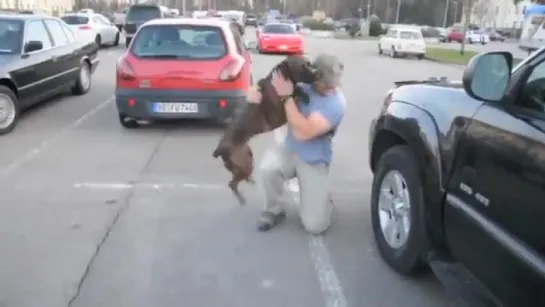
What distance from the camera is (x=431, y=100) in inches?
145

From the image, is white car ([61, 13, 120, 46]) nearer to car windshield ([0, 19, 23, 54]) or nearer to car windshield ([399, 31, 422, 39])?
car windshield ([399, 31, 422, 39])

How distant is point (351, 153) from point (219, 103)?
1.87m

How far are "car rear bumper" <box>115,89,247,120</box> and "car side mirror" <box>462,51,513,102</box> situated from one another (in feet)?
17.1

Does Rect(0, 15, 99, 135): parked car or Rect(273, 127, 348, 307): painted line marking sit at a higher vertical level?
Rect(0, 15, 99, 135): parked car

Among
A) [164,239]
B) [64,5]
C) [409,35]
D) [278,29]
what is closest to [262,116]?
[164,239]

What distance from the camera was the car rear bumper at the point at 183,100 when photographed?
8.00 m

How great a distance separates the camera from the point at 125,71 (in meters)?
8.09

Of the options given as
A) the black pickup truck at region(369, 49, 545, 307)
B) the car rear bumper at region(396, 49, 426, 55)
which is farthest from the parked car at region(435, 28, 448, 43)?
the black pickup truck at region(369, 49, 545, 307)

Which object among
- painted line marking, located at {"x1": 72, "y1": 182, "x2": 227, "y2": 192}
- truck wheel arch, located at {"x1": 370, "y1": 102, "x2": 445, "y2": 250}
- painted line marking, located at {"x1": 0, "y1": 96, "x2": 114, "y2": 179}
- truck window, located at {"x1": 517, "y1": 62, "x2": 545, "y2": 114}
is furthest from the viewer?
painted line marking, located at {"x1": 0, "y1": 96, "x2": 114, "y2": 179}

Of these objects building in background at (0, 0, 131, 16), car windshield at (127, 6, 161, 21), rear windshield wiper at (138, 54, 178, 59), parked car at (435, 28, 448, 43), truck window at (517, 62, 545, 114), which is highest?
truck window at (517, 62, 545, 114)

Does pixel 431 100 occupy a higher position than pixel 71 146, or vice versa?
pixel 431 100

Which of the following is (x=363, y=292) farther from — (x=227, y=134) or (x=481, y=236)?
(x=227, y=134)

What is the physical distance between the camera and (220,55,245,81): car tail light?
7988 mm

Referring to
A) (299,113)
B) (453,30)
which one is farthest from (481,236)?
(453,30)
